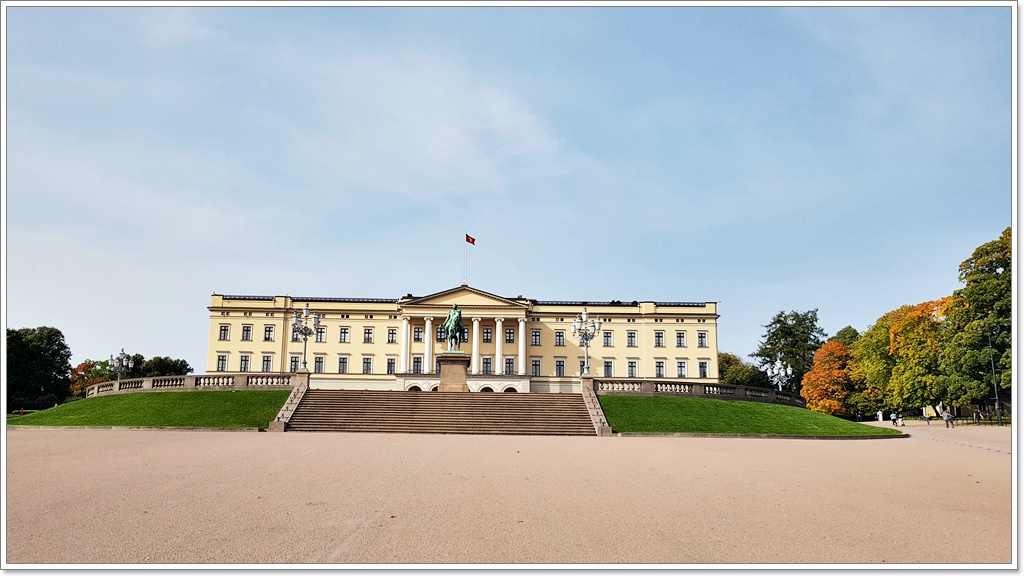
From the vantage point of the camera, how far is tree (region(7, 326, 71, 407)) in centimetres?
6134

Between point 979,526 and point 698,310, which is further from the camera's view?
point 698,310

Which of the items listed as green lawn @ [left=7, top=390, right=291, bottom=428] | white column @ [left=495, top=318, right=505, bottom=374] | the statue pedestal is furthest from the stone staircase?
white column @ [left=495, top=318, right=505, bottom=374]

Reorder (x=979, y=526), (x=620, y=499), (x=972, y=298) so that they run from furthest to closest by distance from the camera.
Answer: (x=972, y=298) → (x=620, y=499) → (x=979, y=526)

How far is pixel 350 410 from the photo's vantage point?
106 feet

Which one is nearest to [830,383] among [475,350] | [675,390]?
[475,350]

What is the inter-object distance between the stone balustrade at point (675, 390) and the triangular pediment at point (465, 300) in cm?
3657

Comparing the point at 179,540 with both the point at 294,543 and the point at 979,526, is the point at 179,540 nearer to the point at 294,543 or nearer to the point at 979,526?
the point at 294,543

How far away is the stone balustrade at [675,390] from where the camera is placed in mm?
39469

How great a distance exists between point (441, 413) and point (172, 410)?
45.4ft

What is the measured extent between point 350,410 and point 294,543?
85.6ft

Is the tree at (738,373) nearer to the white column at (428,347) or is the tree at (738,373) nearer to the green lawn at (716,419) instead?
the white column at (428,347)

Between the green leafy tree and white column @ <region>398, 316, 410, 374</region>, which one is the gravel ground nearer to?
white column @ <region>398, 316, 410, 374</region>

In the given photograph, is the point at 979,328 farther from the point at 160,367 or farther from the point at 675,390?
the point at 160,367

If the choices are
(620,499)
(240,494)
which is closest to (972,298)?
(620,499)
